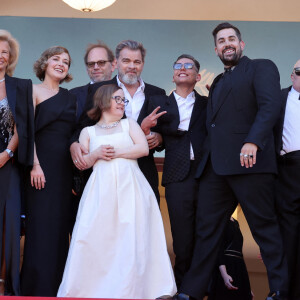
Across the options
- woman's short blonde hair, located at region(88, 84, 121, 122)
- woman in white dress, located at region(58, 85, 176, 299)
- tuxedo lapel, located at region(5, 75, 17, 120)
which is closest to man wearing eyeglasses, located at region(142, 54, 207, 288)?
woman in white dress, located at region(58, 85, 176, 299)

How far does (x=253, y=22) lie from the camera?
24.8 ft

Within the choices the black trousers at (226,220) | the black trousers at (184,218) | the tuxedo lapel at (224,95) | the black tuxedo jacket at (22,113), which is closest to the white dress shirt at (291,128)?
the black trousers at (226,220)

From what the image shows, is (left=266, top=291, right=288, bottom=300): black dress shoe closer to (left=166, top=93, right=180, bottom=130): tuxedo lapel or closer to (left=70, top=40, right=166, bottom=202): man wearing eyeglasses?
(left=70, top=40, right=166, bottom=202): man wearing eyeglasses

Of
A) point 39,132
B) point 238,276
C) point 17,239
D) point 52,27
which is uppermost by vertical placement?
point 52,27

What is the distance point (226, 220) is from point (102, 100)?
1.13m

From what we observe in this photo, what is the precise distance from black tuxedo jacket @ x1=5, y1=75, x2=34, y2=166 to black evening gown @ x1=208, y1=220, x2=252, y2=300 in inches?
71.3

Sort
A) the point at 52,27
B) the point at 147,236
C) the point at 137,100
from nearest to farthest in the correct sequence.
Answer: the point at 147,236 → the point at 137,100 → the point at 52,27

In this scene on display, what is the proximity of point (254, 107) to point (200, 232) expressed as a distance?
0.84m

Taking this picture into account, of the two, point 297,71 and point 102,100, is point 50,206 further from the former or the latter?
point 297,71

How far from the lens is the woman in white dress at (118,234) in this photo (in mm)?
3846

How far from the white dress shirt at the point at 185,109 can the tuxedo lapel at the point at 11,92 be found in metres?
1.11

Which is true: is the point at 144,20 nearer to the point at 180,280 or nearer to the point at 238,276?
the point at 238,276

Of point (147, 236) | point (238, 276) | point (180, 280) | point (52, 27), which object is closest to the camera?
point (147, 236)

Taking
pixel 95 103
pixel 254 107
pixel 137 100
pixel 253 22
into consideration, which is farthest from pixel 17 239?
pixel 253 22
